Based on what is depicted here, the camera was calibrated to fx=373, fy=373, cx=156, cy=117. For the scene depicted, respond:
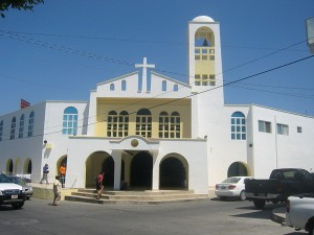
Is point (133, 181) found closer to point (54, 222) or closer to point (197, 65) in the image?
point (197, 65)

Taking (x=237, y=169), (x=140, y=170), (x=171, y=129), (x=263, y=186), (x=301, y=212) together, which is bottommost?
(x=301, y=212)

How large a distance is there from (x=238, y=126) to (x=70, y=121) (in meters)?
13.4

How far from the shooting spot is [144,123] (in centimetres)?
2825

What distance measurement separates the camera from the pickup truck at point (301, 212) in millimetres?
8469

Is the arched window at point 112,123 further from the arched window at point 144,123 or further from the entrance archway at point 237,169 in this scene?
the entrance archway at point 237,169

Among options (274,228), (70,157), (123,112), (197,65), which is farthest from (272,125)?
(274,228)

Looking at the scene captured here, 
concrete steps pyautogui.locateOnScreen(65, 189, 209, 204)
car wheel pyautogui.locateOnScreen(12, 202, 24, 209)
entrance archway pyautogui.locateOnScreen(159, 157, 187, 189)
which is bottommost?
car wheel pyautogui.locateOnScreen(12, 202, 24, 209)

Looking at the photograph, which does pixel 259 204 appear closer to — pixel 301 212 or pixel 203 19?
pixel 301 212

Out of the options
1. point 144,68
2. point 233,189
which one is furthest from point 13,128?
point 233,189

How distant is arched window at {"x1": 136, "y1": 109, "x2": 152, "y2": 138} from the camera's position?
28.0 meters

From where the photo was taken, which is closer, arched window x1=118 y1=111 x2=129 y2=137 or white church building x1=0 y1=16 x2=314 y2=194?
white church building x1=0 y1=16 x2=314 y2=194

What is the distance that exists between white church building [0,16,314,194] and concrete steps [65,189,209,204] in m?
2.44

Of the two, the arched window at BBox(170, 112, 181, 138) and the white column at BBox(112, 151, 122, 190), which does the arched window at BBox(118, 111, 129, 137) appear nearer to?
the arched window at BBox(170, 112, 181, 138)

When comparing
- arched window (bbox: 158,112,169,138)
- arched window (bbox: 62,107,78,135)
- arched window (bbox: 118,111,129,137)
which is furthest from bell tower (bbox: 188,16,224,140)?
arched window (bbox: 62,107,78,135)
